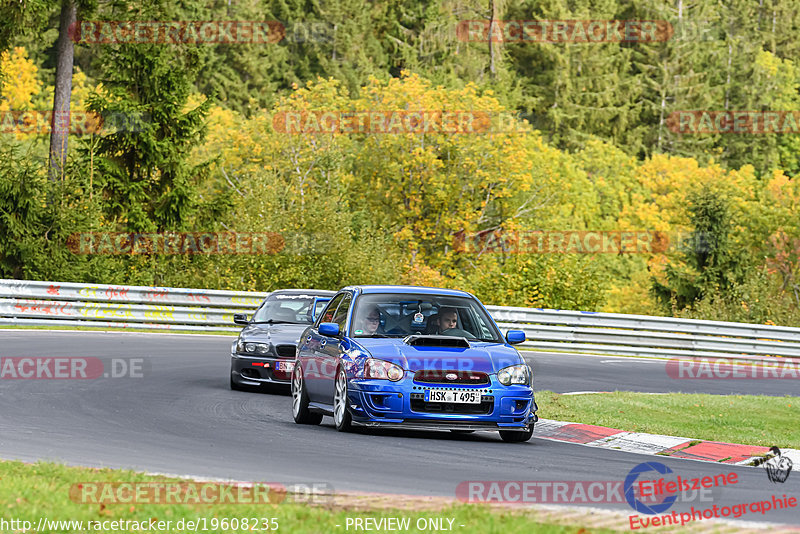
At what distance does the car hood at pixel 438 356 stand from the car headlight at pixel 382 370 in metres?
0.05

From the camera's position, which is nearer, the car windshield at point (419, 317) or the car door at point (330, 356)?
the car door at point (330, 356)

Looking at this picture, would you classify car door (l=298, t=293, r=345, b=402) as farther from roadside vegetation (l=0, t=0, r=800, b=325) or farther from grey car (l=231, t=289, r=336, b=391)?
roadside vegetation (l=0, t=0, r=800, b=325)

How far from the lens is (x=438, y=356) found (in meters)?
12.3

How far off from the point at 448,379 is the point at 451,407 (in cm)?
28

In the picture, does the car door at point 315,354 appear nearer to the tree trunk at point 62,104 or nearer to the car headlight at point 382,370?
the car headlight at point 382,370

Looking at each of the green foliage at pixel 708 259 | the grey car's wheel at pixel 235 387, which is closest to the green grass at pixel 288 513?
the grey car's wheel at pixel 235 387

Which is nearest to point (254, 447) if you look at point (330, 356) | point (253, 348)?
point (330, 356)

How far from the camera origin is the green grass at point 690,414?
14406 mm

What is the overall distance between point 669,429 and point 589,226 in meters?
74.8

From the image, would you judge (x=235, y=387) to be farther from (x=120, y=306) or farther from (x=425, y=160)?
(x=425, y=160)

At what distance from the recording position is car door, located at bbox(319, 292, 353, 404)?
509 inches

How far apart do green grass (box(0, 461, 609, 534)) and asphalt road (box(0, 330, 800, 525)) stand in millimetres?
875

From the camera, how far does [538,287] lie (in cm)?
3581

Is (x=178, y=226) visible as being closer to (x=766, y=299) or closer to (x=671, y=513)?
(x=766, y=299)
